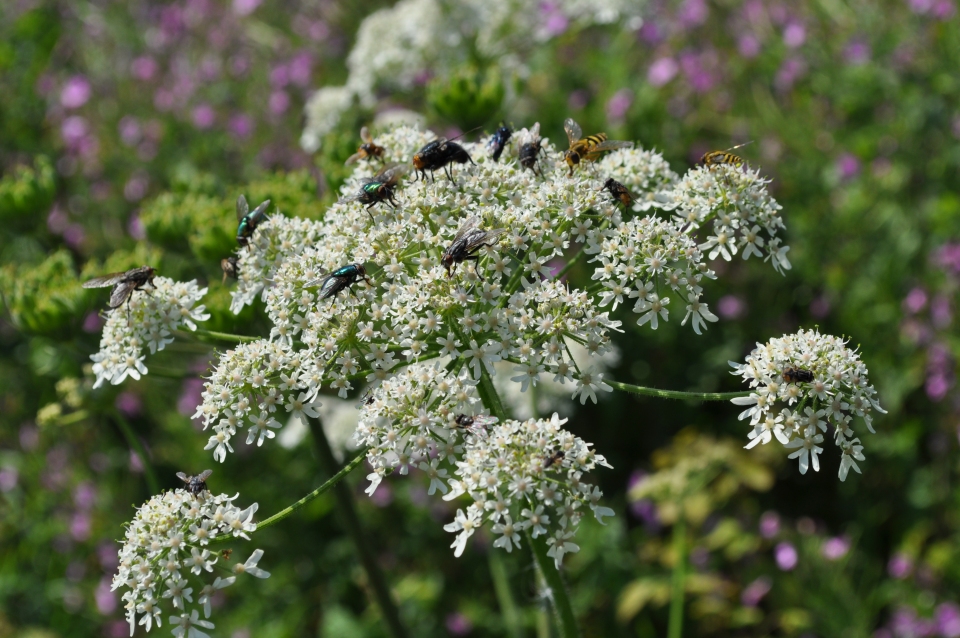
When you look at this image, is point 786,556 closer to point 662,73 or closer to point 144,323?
point 144,323

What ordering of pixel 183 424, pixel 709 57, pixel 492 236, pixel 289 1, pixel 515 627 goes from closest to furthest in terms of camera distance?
pixel 492 236 → pixel 515 627 → pixel 183 424 → pixel 709 57 → pixel 289 1

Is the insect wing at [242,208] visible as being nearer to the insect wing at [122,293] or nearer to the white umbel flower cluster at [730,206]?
the insect wing at [122,293]

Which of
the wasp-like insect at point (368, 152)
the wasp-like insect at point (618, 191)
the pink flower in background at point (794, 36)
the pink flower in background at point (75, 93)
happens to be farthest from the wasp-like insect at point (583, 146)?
the pink flower in background at point (75, 93)

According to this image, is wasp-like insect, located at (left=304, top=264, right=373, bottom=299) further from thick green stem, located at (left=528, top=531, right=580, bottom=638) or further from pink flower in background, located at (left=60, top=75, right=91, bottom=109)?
pink flower in background, located at (left=60, top=75, right=91, bottom=109)

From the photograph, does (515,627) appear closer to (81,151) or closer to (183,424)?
(183,424)

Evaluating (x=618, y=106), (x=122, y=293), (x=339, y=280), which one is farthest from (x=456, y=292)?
(x=618, y=106)

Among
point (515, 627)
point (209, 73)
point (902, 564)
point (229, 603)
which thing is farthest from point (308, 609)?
point (209, 73)

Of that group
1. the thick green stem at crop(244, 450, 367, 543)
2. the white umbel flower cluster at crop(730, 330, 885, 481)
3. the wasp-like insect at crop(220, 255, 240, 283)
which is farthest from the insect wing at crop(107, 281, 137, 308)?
the white umbel flower cluster at crop(730, 330, 885, 481)
